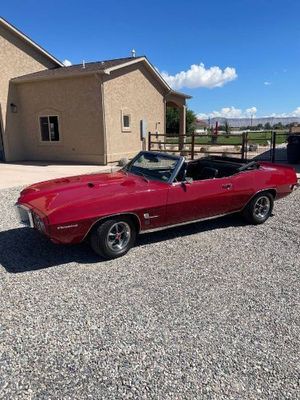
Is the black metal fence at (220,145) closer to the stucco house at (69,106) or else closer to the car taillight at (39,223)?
the stucco house at (69,106)

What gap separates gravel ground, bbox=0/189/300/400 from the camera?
245cm

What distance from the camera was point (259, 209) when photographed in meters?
6.19

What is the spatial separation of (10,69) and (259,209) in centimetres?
1465

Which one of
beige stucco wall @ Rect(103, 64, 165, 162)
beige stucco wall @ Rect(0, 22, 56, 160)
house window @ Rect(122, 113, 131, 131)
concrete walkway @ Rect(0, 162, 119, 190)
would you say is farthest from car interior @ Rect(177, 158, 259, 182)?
beige stucco wall @ Rect(0, 22, 56, 160)

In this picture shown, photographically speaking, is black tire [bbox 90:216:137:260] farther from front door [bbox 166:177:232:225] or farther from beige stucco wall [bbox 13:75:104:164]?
beige stucco wall [bbox 13:75:104:164]

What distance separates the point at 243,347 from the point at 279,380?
1.28ft

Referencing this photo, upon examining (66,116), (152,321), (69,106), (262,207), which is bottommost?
(152,321)

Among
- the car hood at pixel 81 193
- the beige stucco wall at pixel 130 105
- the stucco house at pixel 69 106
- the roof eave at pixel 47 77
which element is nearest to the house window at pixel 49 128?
the stucco house at pixel 69 106

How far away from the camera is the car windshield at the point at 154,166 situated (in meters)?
5.13

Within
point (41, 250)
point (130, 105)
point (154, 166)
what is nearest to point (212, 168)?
point (154, 166)

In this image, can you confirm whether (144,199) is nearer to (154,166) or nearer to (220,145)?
(154,166)

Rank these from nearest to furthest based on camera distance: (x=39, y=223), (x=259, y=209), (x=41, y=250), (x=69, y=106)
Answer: (x=39, y=223), (x=41, y=250), (x=259, y=209), (x=69, y=106)

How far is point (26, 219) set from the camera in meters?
4.51

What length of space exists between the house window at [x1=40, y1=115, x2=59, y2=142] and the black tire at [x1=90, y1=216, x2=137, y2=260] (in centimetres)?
1263
